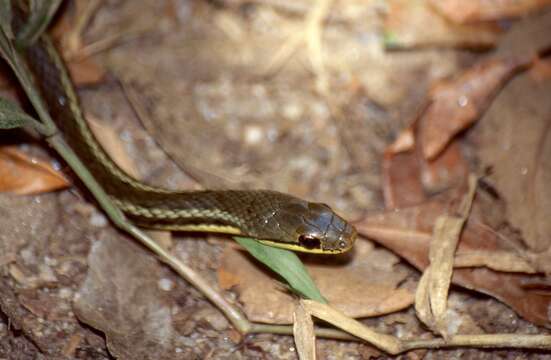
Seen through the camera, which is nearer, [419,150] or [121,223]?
[121,223]

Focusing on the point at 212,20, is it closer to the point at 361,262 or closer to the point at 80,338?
the point at 361,262

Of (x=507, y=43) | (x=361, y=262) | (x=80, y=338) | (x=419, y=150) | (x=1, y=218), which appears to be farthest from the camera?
(x=507, y=43)

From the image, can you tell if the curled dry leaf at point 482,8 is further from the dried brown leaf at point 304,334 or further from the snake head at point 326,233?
the dried brown leaf at point 304,334

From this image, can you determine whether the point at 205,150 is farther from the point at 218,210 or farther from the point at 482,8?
the point at 482,8

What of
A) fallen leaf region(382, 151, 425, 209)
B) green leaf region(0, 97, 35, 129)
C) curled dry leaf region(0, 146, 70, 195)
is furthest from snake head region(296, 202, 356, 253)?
green leaf region(0, 97, 35, 129)

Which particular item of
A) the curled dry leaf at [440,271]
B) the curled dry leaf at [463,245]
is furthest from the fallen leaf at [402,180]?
Result: the curled dry leaf at [440,271]

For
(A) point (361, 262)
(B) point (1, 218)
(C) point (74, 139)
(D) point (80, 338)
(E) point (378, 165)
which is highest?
(E) point (378, 165)

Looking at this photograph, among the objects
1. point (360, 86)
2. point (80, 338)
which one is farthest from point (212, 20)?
point (80, 338)

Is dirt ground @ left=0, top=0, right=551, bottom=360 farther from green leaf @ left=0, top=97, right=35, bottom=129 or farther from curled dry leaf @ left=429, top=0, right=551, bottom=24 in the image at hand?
green leaf @ left=0, top=97, right=35, bottom=129
